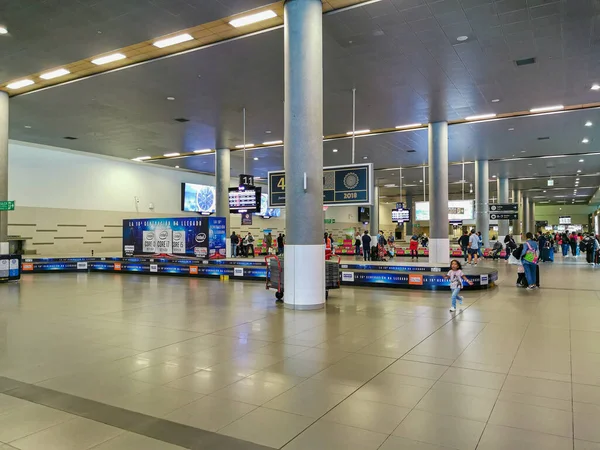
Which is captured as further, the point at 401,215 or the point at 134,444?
the point at 401,215

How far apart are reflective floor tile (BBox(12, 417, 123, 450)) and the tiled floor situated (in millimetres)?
15

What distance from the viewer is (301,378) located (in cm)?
445

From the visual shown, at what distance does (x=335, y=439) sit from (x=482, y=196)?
25641mm

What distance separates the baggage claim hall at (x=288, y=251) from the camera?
3.59 m

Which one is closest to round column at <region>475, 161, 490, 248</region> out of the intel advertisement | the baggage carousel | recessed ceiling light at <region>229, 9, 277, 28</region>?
the baggage carousel

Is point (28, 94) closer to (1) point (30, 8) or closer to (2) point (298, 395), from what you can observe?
(1) point (30, 8)

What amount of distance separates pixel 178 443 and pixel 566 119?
17843mm

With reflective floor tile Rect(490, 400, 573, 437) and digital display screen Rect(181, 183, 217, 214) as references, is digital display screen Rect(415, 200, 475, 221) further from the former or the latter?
reflective floor tile Rect(490, 400, 573, 437)

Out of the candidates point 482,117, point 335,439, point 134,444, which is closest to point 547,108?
point 482,117

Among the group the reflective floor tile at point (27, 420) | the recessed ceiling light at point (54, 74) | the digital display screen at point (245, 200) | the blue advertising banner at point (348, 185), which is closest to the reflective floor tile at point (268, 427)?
the reflective floor tile at point (27, 420)

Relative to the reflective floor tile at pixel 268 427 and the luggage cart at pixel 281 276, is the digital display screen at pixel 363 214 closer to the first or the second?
the luggage cart at pixel 281 276

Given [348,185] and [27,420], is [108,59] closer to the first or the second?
[348,185]

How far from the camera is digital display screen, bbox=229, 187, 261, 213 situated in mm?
17141

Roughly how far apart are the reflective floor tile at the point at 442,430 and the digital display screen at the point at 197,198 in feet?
90.4
